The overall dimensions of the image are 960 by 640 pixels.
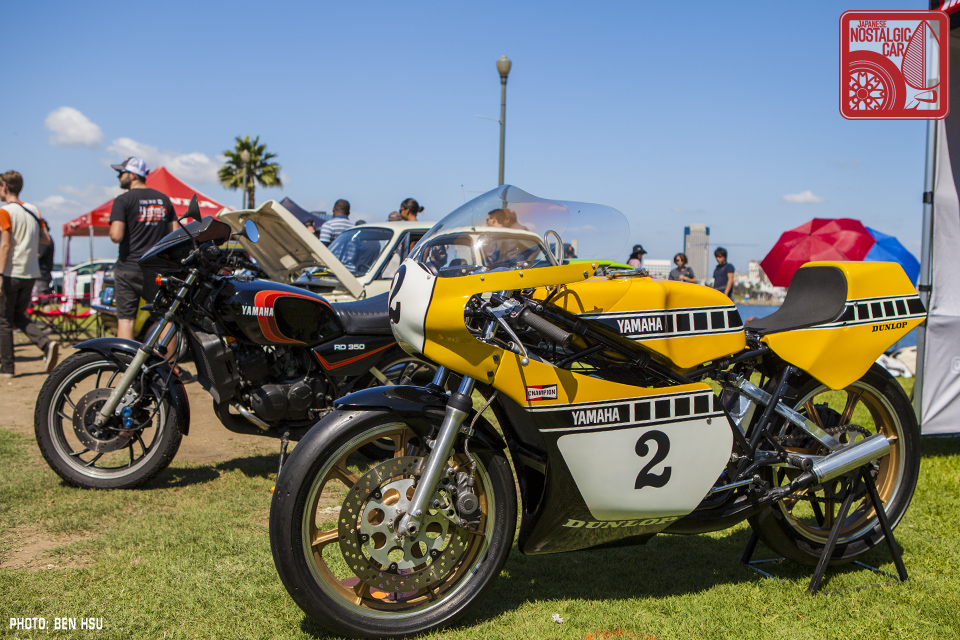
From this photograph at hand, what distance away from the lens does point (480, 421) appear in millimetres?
2535

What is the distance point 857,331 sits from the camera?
2955mm

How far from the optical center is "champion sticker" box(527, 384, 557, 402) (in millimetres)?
2381

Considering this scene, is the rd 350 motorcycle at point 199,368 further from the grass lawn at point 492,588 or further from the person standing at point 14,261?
the person standing at point 14,261

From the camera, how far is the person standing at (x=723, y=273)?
12.7 m

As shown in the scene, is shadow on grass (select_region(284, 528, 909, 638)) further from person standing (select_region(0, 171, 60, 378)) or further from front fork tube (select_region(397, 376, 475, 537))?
person standing (select_region(0, 171, 60, 378))

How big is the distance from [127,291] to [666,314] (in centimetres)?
598

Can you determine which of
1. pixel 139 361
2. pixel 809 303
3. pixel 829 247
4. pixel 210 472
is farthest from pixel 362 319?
pixel 829 247

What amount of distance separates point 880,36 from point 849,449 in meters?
3.72

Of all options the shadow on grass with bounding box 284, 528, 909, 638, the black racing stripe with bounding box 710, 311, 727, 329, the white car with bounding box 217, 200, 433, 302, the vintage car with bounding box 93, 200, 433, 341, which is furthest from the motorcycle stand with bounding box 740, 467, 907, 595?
the vintage car with bounding box 93, 200, 433, 341

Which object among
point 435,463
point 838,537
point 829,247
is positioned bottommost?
point 838,537

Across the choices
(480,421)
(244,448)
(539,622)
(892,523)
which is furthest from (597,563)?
(244,448)

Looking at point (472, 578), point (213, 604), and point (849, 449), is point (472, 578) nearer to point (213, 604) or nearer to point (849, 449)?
point (213, 604)

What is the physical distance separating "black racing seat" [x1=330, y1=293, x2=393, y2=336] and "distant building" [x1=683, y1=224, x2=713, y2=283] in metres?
14.6

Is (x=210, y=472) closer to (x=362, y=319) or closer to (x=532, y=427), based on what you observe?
(x=362, y=319)
